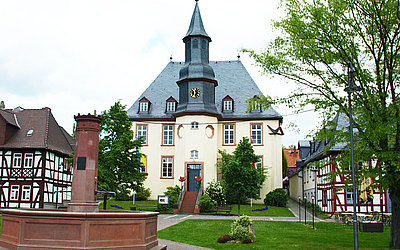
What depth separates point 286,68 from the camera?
56.2 feet

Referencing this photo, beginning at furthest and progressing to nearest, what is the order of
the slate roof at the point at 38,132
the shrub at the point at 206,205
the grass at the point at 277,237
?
the slate roof at the point at 38,132
the shrub at the point at 206,205
the grass at the point at 277,237

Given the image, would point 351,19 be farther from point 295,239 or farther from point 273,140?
point 273,140

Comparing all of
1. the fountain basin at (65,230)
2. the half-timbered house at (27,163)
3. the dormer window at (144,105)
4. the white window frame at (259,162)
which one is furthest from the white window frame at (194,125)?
the fountain basin at (65,230)

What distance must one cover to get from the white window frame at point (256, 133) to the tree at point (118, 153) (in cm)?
1537

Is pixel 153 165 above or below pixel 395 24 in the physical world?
below

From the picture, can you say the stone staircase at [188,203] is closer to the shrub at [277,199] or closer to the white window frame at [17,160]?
the shrub at [277,199]

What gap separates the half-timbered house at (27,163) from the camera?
122ft

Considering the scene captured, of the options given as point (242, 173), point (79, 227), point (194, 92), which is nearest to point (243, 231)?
point (79, 227)

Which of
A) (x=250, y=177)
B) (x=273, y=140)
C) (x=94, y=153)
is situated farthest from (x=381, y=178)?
(x=273, y=140)

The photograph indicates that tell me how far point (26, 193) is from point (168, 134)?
14.1 m

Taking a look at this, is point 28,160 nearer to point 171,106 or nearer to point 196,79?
point 171,106

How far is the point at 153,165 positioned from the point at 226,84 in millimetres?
11757

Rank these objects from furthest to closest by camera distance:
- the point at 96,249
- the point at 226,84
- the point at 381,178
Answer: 1. the point at 226,84
2. the point at 381,178
3. the point at 96,249

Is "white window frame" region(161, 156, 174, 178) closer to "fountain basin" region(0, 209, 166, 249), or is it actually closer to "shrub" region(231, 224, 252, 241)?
"shrub" region(231, 224, 252, 241)
